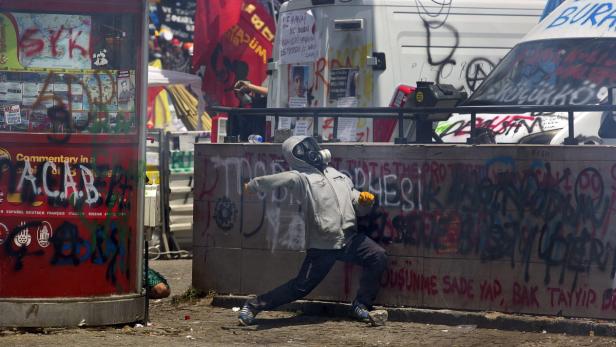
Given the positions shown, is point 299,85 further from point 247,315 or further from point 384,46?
point 247,315

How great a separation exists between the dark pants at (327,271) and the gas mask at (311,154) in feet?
2.07

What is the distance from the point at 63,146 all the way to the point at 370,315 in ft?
8.47

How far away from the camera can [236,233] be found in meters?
10.8

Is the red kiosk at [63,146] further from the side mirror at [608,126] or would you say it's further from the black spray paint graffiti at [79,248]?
the side mirror at [608,126]

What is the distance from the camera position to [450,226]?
986 centimetres

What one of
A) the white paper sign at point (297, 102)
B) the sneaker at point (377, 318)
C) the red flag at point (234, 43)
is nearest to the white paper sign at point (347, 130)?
the white paper sign at point (297, 102)

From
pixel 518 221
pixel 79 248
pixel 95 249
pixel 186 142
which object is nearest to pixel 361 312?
pixel 518 221

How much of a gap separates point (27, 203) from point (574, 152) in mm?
3922

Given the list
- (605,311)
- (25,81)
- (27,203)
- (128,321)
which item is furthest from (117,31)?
(605,311)

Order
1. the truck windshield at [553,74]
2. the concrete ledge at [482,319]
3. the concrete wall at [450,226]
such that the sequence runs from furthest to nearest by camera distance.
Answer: the truck windshield at [553,74] → the concrete wall at [450,226] → the concrete ledge at [482,319]

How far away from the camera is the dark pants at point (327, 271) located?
9805 millimetres

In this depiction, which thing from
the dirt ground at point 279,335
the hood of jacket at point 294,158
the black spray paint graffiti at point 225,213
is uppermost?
the hood of jacket at point 294,158

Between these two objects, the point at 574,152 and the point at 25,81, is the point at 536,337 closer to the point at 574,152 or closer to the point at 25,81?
the point at 574,152

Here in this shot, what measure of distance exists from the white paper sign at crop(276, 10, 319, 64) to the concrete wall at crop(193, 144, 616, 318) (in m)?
3.19
